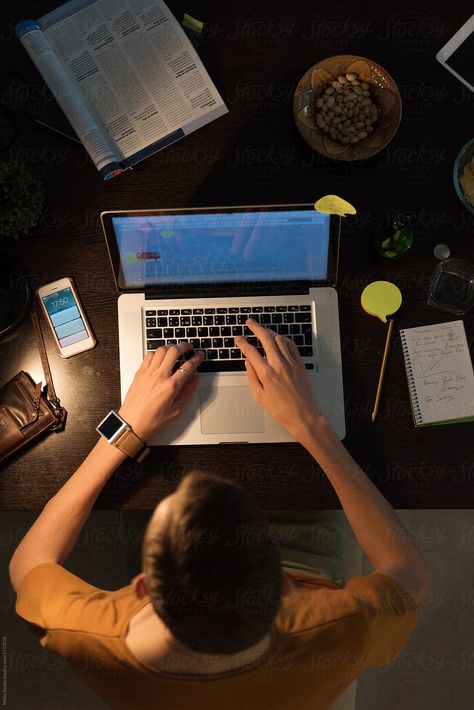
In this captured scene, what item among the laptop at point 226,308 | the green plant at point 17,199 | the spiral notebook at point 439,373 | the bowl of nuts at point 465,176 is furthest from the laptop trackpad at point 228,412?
the bowl of nuts at point 465,176

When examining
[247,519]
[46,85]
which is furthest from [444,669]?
[46,85]

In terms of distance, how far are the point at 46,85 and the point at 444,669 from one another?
207 cm

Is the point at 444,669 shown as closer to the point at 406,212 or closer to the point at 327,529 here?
the point at 327,529

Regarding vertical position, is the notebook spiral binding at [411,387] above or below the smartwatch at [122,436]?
below

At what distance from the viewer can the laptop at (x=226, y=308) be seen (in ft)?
3.81

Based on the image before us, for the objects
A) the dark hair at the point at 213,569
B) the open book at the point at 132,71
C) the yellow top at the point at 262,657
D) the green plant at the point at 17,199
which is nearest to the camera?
the dark hair at the point at 213,569

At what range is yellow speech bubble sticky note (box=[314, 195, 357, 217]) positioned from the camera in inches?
43.2

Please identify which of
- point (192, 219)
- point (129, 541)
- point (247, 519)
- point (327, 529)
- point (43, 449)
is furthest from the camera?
point (129, 541)

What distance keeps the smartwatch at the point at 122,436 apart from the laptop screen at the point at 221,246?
299 mm

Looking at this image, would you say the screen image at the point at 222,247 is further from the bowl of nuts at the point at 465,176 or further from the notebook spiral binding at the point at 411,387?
the bowl of nuts at the point at 465,176

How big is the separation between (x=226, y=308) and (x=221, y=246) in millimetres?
143

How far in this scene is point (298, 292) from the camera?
1.24 meters

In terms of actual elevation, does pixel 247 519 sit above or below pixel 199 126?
below

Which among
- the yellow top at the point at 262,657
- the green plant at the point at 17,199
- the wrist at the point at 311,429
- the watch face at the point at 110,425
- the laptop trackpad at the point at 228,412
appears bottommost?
the yellow top at the point at 262,657
